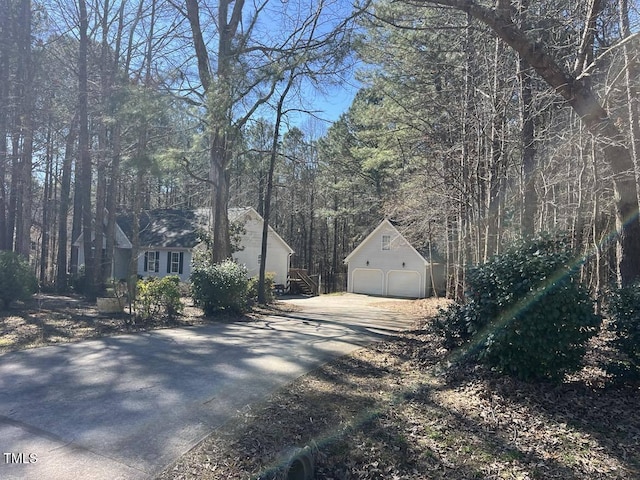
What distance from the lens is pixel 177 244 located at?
25.9 metres

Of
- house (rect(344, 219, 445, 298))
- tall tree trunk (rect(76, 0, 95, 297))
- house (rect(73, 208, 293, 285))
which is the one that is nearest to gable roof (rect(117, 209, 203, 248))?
house (rect(73, 208, 293, 285))

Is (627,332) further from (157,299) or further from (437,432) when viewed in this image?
(157,299)

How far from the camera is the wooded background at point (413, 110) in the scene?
7.18m

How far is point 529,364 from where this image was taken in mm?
5254

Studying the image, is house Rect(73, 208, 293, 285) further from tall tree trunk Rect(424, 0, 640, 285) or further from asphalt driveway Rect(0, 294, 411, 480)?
tall tree trunk Rect(424, 0, 640, 285)

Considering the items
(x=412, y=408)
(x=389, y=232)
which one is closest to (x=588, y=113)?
(x=412, y=408)

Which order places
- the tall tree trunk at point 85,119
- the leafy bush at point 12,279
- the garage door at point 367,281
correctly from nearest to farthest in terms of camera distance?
the leafy bush at point 12,279
the tall tree trunk at point 85,119
the garage door at point 367,281

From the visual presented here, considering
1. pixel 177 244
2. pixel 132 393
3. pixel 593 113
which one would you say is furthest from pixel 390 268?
pixel 132 393

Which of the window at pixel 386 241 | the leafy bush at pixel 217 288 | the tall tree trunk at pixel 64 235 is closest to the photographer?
the leafy bush at pixel 217 288

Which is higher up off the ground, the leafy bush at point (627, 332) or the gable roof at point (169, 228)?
the gable roof at point (169, 228)

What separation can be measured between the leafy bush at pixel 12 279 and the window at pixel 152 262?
14547 millimetres

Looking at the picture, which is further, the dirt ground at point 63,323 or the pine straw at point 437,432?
the dirt ground at point 63,323

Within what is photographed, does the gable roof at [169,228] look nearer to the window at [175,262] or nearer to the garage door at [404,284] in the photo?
the window at [175,262]

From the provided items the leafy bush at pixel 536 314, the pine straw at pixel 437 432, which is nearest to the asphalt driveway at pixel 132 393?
the pine straw at pixel 437 432
